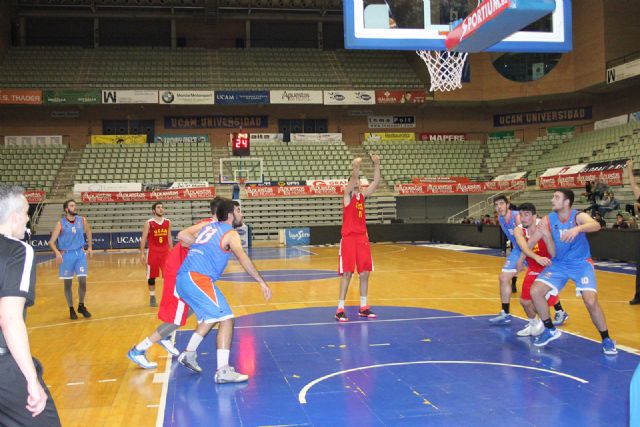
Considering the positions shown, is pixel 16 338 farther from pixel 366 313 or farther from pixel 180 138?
pixel 180 138

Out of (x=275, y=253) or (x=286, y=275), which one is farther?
(x=275, y=253)

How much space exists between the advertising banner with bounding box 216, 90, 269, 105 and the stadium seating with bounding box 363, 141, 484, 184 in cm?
646

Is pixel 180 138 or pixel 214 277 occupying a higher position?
pixel 180 138

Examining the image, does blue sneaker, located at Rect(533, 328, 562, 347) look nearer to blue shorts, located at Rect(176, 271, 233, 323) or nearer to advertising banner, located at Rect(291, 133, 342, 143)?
A: blue shorts, located at Rect(176, 271, 233, 323)

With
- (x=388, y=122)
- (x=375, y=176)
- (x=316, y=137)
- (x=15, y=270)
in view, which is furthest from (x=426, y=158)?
(x=15, y=270)

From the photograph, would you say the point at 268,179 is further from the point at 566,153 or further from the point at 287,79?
the point at 566,153

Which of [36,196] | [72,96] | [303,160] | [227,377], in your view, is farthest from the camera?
[303,160]

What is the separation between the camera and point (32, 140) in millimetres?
32438

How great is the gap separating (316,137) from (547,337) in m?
28.3

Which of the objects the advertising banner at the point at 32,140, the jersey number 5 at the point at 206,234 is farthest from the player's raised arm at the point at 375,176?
the advertising banner at the point at 32,140

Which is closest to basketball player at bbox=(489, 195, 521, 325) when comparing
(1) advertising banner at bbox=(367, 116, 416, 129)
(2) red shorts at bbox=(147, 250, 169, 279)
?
(2) red shorts at bbox=(147, 250, 169, 279)

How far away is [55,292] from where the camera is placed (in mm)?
12781

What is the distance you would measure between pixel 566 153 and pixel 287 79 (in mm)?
15482

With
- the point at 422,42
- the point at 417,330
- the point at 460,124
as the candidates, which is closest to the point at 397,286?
the point at 417,330
